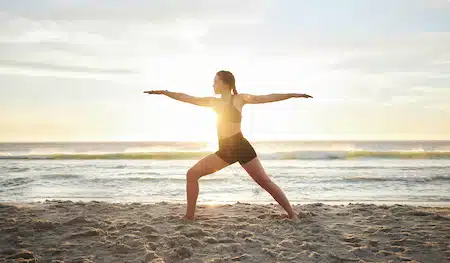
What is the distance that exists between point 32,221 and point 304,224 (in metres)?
3.52

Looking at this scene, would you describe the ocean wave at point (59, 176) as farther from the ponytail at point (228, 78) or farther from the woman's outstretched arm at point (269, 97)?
the woman's outstretched arm at point (269, 97)

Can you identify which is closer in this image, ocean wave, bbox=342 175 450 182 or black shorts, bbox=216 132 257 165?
black shorts, bbox=216 132 257 165

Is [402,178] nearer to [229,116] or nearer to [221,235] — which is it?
[229,116]

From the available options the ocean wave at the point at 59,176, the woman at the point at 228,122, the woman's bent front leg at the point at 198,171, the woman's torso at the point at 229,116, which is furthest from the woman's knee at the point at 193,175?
the ocean wave at the point at 59,176

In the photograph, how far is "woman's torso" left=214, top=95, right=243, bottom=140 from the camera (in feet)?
17.2

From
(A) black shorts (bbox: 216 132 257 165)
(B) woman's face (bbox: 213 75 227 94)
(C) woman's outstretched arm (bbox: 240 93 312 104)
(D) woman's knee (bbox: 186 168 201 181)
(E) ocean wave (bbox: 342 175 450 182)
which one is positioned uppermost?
(B) woman's face (bbox: 213 75 227 94)

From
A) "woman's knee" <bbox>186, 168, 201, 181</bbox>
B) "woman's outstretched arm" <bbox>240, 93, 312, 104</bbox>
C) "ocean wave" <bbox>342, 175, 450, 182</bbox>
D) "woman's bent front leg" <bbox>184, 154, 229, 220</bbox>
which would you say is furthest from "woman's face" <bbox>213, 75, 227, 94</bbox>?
"ocean wave" <bbox>342, 175, 450, 182</bbox>

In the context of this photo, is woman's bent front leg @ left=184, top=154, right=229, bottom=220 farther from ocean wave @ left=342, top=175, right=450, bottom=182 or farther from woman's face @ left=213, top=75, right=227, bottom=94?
ocean wave @ left=342, top=175, right=450, bottom=182

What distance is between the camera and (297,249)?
171 inches

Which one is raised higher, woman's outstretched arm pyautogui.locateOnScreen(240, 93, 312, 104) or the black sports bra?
woman's outstretched arm pyautogui.locateOnScreen(240, 93, 312, 104)

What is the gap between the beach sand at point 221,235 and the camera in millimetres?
4172

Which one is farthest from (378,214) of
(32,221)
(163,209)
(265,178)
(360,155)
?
(360,155)

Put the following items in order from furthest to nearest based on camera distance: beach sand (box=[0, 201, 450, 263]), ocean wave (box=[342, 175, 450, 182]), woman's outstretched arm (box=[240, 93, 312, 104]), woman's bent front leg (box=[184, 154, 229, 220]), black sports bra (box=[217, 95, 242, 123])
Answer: ocean wave (box=[342, 175, 450, 182])
woman's bent front leg (box=[184, 154, 229, 220])
black sports bra (box=[217, 95, 242, 123])
woman's outstretched arm (box=[240, 93, 312, 104])
beach sand (box=[0, 201, 450, 263])

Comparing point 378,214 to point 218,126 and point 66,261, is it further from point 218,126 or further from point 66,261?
point 66,261
